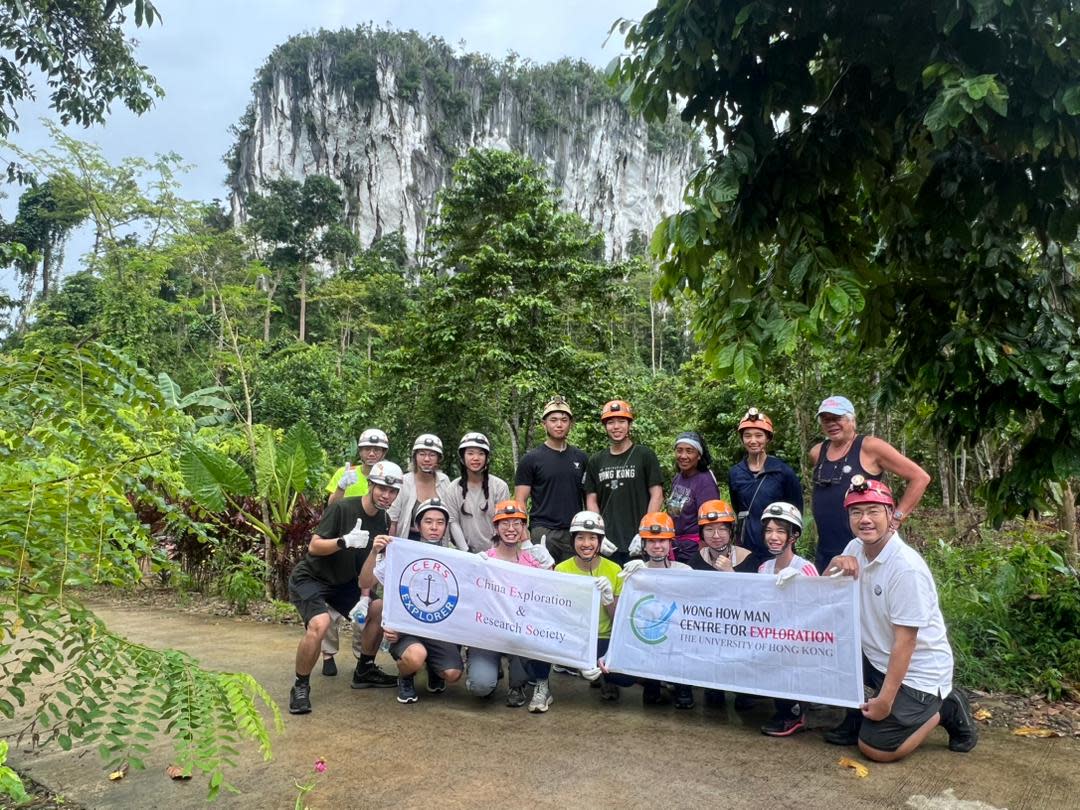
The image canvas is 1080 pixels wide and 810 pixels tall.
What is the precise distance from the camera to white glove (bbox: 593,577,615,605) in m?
4.45

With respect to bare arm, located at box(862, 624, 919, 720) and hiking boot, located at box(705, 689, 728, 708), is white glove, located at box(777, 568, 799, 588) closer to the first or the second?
bare arm, located at box(862, 624, 919, 720)

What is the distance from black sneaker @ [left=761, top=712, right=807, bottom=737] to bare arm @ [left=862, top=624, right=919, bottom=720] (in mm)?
557

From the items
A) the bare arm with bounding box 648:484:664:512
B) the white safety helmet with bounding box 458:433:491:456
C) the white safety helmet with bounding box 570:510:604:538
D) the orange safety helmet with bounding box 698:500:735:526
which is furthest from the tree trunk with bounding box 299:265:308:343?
the orange safety helmet with bounding box 698:500:735:526

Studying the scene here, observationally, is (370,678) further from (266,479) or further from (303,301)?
(303,301)

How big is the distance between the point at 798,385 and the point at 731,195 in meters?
7.12

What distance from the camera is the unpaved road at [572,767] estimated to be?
3145 millimetres

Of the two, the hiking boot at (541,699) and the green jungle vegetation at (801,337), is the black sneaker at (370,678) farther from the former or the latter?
the hiking boot at (541,699)

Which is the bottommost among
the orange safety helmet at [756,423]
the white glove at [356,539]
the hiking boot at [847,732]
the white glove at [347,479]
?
the hiking boot at [847,732]

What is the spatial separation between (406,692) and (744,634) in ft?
6.55

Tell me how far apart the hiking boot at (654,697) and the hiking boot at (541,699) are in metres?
0.58

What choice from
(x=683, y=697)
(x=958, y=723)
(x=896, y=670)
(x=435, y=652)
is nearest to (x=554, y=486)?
(x=435, y=652)

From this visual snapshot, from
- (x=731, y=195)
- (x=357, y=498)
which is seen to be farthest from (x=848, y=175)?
(x=357, y=498)

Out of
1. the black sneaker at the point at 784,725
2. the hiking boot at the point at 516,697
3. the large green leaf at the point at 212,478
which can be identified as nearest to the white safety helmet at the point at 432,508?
the hiking boot at the point at 516,697

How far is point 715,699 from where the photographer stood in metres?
4.46
